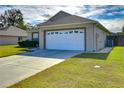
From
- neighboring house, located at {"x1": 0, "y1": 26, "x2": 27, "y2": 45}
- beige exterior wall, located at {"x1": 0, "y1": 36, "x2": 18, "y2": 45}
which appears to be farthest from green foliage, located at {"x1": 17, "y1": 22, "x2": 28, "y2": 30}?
beige exterior wall, located at {"x1": 0, "y1": 36, "x2": 18, "y2": 45}

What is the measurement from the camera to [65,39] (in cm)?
1478

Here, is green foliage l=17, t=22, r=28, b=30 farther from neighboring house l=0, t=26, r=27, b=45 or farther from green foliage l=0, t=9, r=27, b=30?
neighboring house l=0, t=26, r=27, b=45

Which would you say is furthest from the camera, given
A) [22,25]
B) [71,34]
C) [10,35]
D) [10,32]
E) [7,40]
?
[22,25]

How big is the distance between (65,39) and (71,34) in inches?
30.8

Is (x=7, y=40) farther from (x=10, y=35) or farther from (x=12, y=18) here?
(x=12, y=18)

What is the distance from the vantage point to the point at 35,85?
4.61 meters

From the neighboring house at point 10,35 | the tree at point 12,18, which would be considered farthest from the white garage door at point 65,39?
the tree at point 12,18

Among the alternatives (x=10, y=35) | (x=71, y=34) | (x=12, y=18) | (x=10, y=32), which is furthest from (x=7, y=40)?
(x=12, y=18)

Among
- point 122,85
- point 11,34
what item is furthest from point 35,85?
point 11,34

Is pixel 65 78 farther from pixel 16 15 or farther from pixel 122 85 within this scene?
pixel 16 15

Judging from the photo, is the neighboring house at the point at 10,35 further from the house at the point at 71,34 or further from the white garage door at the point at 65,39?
the white garage door at the point at 65,39

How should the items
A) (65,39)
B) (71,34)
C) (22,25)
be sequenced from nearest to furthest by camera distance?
(71,34), (65,39), (22,25)

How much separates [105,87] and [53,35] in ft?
37.8

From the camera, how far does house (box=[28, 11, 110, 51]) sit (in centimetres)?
1355
